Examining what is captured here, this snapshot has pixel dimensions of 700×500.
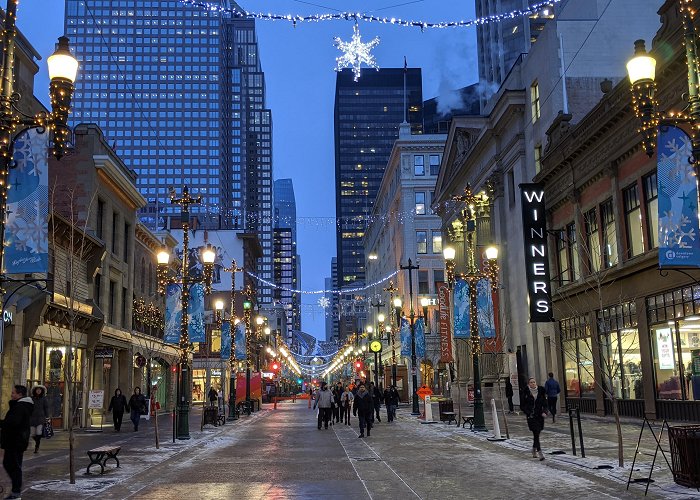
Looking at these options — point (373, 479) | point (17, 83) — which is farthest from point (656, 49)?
point (17, 83)

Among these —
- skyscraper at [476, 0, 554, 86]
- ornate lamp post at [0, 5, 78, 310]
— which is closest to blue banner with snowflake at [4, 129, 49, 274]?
ornate lamp post at [0, 5, 78, 310]

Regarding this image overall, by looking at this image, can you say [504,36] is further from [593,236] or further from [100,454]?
[100,454]

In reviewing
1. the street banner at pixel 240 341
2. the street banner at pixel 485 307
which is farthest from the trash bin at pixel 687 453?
the street banner at pixel 240 341

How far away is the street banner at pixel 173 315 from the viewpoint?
29297 mm

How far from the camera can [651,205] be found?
92.5 feet

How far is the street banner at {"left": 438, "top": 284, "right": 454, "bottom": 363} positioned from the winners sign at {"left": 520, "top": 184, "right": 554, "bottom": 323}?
10.6m

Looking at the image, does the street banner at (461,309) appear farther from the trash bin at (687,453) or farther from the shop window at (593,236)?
the trash bin at (687,453)

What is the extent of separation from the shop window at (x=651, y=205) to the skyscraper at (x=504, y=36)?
329ft

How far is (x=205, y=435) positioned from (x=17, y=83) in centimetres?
1588

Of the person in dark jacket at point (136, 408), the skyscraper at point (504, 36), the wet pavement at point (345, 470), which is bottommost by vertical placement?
the wet pavement at point (345, 470)

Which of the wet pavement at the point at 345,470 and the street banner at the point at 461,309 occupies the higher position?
the street banner at the point at 461,309

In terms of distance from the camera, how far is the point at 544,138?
4094cm

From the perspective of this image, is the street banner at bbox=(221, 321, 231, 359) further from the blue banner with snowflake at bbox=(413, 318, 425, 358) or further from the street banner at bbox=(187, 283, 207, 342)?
the street banner at bbox=(187, 283, 207, 342)

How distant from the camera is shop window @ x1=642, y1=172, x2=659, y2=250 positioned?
2788 cm
